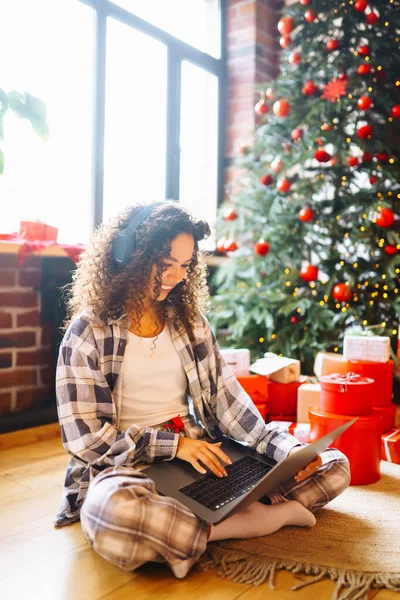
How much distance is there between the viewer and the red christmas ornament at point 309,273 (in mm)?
2816

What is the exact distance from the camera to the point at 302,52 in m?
3.03

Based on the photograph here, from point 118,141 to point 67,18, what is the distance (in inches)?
24.4

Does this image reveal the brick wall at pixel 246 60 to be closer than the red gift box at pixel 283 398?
No

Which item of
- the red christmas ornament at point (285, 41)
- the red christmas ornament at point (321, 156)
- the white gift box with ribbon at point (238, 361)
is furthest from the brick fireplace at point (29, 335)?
the red christmas ornament at point (285, 41)

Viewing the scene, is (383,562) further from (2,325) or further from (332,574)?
(2,325)

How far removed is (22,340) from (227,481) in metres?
1.32

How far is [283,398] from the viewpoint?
2.34 m

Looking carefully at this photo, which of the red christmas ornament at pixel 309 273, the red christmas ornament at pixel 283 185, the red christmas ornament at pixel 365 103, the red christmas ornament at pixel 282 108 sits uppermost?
the red christmas ornament at pixel 282 108

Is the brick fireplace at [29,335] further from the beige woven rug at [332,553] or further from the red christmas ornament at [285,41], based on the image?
the red christmas ornament at [285,41]

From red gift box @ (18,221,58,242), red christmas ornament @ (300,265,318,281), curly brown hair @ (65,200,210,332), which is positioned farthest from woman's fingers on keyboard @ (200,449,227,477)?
red christmas ornament @ (300,265,318,281)

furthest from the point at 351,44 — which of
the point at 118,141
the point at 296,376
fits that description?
the point at 296,376

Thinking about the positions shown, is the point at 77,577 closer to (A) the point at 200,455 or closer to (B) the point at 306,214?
(A) the point at 200,455

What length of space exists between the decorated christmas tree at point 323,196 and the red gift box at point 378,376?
42cm

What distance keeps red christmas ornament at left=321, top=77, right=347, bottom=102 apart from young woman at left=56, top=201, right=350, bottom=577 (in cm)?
168
